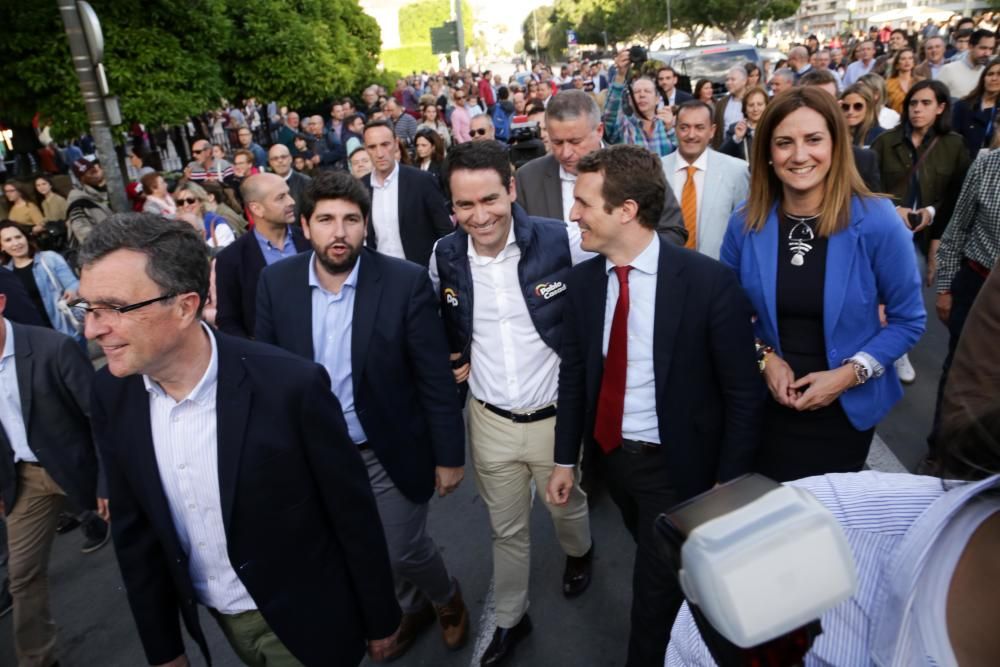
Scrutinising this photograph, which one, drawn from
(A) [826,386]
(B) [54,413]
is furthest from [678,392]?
(B) [54,413]

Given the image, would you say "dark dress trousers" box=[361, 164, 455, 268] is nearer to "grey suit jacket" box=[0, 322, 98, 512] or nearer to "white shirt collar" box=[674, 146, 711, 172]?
"white shirt collar" box=[674, 146, 711, 172]

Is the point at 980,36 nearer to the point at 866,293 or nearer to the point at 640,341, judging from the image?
the point at 866,293

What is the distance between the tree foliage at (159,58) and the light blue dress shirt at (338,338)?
27.2ft

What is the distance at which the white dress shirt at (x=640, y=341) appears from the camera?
245 centimetres

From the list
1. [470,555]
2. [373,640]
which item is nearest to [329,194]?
[373,640]

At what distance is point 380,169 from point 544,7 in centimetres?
10655

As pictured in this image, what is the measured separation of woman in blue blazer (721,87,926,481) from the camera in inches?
98.1

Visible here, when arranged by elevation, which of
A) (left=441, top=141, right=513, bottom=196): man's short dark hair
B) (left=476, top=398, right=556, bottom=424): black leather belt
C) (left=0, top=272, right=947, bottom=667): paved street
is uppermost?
(left=441, top=141, right=513, bottom=196): man's short dark hair

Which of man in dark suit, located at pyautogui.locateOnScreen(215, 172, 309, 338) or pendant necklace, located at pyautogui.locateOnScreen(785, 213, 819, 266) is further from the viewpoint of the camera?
man in dark suit, located at pyautogui.locateOnScreen(215, 172, 309, 338)

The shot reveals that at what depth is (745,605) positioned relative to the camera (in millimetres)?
606

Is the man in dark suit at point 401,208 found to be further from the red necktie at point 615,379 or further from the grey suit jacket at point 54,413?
the red necktie at point 615,379

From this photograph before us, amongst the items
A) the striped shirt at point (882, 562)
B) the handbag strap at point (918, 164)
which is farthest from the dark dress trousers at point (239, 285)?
the handbag strap at point (918, 164)

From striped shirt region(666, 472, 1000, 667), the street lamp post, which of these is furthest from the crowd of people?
the street lamp post

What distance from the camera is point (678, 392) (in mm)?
2414
